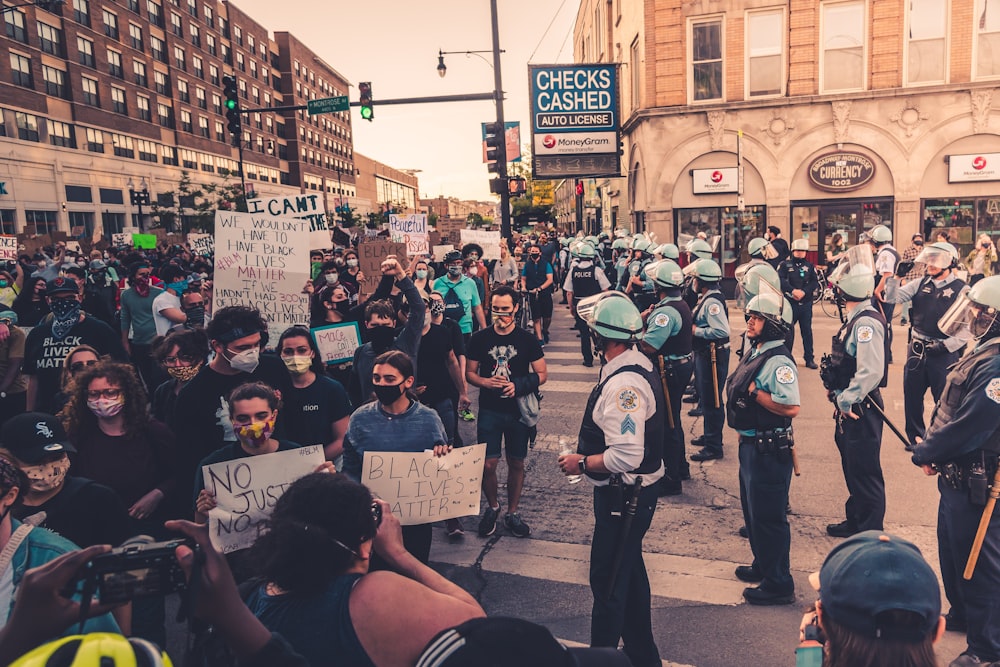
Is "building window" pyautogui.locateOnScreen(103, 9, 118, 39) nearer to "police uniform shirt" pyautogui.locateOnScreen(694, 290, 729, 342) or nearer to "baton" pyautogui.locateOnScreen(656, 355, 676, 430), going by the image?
"police uniform shirt" pyautogui.locateOnScreen(694, 290, 729, 342)

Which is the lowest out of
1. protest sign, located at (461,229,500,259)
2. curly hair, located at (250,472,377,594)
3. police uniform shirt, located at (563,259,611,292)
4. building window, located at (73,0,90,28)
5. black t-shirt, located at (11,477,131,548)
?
black t-shirt, located at (11,477,131,548)

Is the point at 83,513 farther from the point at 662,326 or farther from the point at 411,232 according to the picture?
the point at 411,232

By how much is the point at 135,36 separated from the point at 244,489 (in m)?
61.0

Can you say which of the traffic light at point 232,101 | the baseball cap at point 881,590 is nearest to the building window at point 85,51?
the traffic light at point 232,101

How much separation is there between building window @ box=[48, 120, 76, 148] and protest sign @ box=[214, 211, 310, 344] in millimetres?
44779

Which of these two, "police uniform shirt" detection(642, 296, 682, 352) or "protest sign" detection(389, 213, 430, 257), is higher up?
"protest sign" detection(389, 213, 430, 257)

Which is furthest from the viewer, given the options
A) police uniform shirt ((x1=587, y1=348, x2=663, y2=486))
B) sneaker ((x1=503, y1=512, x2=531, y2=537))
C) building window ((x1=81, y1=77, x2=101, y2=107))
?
building window ((x1=81, y1=77, x2=101, y2=107))

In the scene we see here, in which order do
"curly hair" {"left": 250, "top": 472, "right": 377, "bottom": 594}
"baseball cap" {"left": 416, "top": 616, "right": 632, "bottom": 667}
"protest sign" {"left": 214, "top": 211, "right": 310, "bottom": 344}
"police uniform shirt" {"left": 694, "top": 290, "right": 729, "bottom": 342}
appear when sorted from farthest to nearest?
"police uniform shirt" {"left": 694, "top": 290, "right": 729, "bottom": 342} < "protest sign" {"left": 214, "top": 211, "right": 310, "bottom": 344} < "curly hair" {"left": 250, "top": 472, "right": 377, "bottom": 594} < "baseball cap" {"left": 416, "top": 616, "right": 632, "bottom": 667}

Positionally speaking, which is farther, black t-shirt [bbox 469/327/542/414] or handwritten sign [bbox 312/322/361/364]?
handwritten sign [bbox 312/322/361/364]

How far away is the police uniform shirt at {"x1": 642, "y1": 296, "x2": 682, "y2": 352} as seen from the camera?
6820 millimetres

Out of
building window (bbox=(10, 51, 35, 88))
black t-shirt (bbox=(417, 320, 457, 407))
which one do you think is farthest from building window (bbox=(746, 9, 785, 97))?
building window (bbox=(10, 51, 35, 88))

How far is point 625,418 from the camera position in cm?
349

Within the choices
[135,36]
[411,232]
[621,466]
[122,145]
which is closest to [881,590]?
[621,466]

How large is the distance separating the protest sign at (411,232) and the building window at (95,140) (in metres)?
43.6
